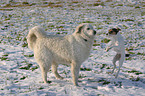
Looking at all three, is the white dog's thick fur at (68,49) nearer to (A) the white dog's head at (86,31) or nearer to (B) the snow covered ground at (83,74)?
(A) the white dog's head at (86,31)

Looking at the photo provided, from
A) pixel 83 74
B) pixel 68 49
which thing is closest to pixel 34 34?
pixel 68 49

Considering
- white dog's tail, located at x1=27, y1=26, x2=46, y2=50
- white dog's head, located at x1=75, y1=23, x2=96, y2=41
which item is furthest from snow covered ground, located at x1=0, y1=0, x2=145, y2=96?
white dog's head, located at x1=75, y1=23, x2=96, y2=41

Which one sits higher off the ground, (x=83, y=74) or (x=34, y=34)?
(x=34, y=34)

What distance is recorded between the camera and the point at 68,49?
5508 millimetres

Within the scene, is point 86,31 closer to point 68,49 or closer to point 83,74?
point 68,49

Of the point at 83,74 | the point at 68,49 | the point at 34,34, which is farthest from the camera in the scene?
the point at 83,74

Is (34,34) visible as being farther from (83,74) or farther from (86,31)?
(83,74)

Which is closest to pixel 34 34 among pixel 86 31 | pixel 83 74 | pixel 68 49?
pixel 68 49

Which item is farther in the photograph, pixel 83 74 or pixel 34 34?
pixel 83 74

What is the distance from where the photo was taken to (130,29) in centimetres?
1459

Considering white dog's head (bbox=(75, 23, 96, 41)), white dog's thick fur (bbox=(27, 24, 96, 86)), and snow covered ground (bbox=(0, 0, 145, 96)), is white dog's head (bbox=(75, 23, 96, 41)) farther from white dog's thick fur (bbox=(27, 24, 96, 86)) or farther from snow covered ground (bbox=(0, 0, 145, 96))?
snow covered ground (bbox=(0, 0, 145, 96))

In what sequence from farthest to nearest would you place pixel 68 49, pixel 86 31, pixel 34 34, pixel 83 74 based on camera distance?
pixel 83 74 < pixel 34 34 < pixel 68 49 < pixel 86 31

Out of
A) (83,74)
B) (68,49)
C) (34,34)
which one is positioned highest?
(34,34)

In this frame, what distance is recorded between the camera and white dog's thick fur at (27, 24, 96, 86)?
543cm
